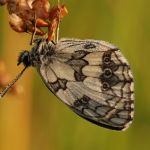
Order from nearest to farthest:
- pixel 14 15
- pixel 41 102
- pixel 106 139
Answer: pixel 14 15
pixel 106 139
pixel 41 102

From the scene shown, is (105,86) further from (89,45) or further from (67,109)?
(67,109)

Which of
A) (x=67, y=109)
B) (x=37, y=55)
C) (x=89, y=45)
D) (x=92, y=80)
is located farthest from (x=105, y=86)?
(x=67, y=109)

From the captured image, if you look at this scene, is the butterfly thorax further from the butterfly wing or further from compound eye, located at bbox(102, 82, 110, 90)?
compound eye, located at bbox(102, 82, 110, 90)

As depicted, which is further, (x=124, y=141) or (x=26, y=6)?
(x=124, y=141)

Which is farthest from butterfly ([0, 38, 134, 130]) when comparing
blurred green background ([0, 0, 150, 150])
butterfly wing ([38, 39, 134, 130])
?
blurred green background ([0, 0, 150, 150])

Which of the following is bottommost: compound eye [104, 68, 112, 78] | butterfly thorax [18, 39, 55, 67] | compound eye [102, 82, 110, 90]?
butterfly thorax [18, 39, 55, 67]

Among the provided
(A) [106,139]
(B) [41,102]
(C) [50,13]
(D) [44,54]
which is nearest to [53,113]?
(B) [41,102]

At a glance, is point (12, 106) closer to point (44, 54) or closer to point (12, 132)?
point (12, 132)
